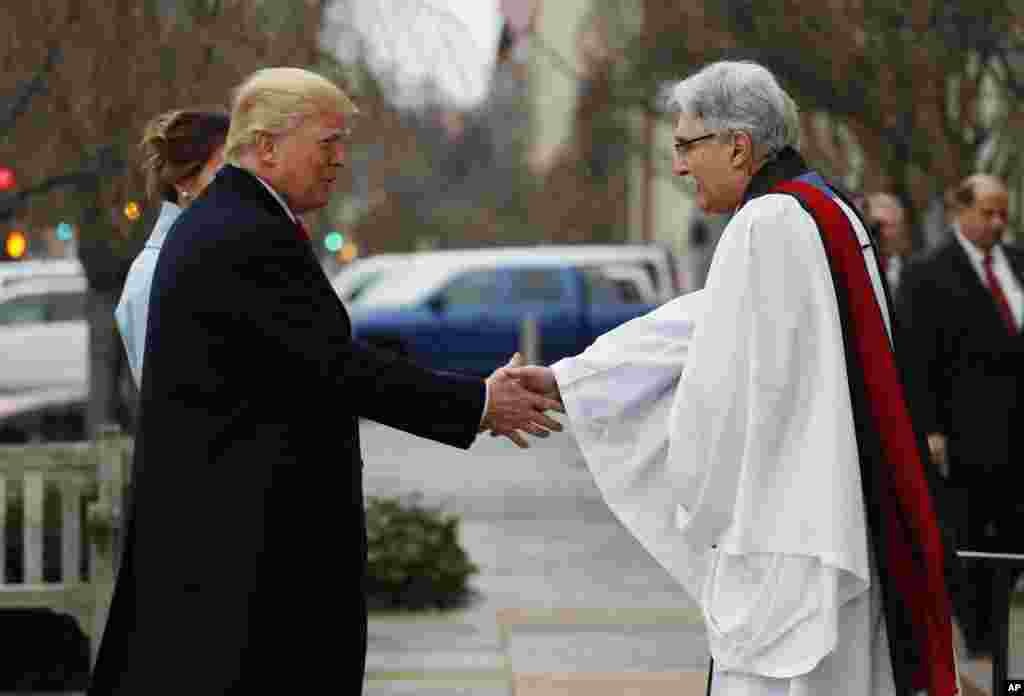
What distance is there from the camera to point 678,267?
27156mm

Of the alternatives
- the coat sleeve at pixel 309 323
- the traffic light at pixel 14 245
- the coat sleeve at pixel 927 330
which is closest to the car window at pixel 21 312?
the traffic light at pixel 14 245

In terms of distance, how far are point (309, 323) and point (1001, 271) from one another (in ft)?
14.7

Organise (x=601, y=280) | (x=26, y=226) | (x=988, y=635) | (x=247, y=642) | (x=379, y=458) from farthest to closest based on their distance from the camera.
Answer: (x=601, y=280), (x=379, y=458), (x=26, y=226), (x=988, y=635), (x=247, y=642)

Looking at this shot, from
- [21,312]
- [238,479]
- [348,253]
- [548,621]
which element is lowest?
[348,253]

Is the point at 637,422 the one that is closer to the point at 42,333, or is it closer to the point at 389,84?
the point at 389,84

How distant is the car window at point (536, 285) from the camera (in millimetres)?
26453

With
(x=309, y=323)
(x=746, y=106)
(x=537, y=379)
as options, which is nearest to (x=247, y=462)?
(x=309, y=323)

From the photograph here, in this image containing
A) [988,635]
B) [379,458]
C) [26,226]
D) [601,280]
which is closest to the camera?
[988,635]

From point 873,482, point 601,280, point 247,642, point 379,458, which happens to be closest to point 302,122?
point 247,642

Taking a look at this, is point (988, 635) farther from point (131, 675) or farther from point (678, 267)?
point (678, 267)

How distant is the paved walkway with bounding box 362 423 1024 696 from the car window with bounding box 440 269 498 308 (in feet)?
39.9

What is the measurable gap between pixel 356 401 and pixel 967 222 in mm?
4204

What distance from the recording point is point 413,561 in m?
8.98

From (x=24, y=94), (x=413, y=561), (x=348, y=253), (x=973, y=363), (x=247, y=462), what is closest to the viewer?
(x=247, y=462)
